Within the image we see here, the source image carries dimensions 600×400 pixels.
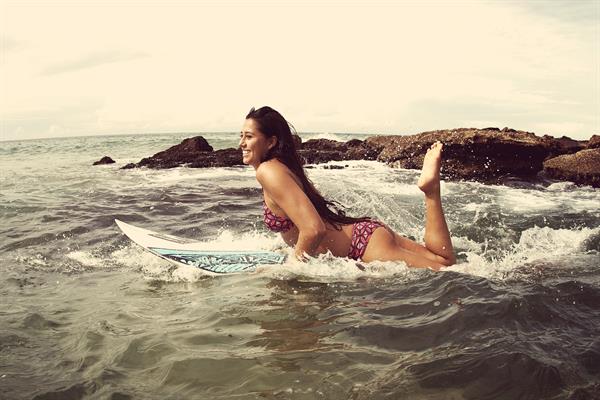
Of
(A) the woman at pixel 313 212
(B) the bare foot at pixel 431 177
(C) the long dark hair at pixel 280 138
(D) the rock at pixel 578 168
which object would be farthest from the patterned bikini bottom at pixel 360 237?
(D) the rock at pixel 578 168

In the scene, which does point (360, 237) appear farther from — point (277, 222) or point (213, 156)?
point (213, 156)

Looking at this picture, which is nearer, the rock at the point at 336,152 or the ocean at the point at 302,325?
the ocean at the point at 302,325

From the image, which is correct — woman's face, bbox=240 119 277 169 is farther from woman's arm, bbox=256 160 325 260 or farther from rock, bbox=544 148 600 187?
rock, bbox=544 148 600 187

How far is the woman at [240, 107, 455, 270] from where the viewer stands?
180 inches

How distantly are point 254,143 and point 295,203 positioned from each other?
784mm

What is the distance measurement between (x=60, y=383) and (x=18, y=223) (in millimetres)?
7641

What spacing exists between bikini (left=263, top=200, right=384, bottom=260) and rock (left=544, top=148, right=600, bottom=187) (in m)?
15.8

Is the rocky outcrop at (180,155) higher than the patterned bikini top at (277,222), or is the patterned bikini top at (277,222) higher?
the rocky outcrop at (180,155)

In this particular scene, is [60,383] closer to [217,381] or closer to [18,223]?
[217,381]

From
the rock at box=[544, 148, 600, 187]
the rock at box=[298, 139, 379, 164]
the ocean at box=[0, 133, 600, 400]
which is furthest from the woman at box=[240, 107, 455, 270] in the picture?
the rock at box=[298, 139, 379, 164]

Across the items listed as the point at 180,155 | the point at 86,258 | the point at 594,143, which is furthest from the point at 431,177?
the point at 180,155

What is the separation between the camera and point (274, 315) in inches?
159

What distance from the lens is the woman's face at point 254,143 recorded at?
4828mm

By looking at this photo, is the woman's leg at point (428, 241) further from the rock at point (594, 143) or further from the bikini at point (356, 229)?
the rock at point (594, 143)
